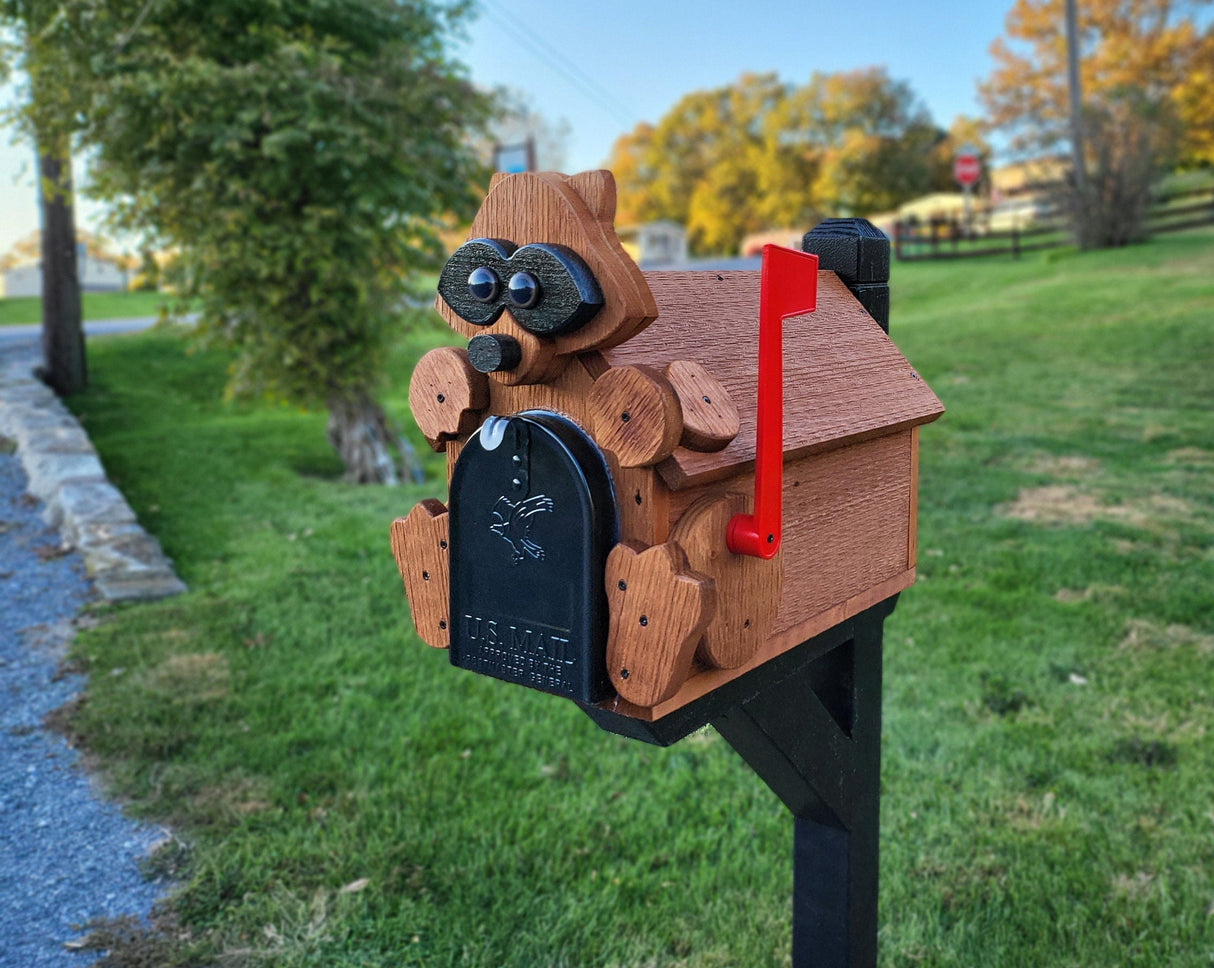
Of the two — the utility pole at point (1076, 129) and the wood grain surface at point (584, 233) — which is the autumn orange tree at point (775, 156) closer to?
the utility pole at point (1076, 129)

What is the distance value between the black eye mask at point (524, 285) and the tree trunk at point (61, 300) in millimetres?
10748

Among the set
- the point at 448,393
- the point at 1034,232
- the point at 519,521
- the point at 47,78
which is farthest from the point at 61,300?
the point at 1034,232

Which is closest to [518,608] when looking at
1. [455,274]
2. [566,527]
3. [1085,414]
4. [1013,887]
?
[566,527]

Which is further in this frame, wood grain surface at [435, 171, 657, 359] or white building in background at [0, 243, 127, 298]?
white building in background at [0, 243, 127, 298]

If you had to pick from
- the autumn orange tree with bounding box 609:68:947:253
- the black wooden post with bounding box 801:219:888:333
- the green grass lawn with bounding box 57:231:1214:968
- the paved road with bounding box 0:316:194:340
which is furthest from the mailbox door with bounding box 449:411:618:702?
the autumn orange tree with bounding box 609:68:947:253

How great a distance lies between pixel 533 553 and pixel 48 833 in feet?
8.54

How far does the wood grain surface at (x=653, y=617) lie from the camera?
1.14 m

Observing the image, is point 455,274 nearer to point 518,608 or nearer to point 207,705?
point 518,608

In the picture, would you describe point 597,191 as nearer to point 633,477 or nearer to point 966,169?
point 633,477

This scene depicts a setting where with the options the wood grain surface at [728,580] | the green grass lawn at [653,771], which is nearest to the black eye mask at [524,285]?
the wood grain surface at [728,580]

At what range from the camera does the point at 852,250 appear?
1797 millimetres

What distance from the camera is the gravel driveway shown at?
2.66 metres

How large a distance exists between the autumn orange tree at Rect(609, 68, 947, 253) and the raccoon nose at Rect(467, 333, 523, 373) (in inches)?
1525

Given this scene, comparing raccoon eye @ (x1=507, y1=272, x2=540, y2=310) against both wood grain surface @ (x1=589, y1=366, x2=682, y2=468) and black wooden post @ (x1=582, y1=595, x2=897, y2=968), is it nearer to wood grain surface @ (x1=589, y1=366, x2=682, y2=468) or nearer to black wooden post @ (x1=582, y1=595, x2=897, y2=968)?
wood grain surface @ (x1=589, y1=366, x2=682, y2=468)
